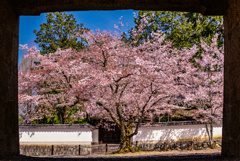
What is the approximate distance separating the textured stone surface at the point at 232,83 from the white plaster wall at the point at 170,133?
1185 cm

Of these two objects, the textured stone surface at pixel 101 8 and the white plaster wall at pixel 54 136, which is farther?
the white plaster wall at pixel 54 136

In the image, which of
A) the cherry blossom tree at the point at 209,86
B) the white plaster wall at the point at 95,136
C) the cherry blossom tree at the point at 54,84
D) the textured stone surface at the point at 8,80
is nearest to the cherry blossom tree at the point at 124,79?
the cherry blossom tree at the point at 54,84

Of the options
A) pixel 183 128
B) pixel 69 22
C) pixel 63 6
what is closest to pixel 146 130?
pixel 183 128

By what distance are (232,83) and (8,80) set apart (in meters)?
2.51

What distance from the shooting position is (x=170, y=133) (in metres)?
14.8

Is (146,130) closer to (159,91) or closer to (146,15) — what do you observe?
(159,91)

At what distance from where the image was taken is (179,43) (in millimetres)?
15266

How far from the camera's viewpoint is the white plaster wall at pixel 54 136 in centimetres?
1391

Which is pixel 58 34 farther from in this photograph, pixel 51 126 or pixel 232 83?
pixel 232 83

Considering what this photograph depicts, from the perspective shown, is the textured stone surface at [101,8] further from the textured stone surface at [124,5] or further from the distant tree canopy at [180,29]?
the distant tree canopy at [180,29]

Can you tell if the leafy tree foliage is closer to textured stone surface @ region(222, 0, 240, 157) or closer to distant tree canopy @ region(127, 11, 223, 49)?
distant tree canopy @ region(127, 11, 223, 49)

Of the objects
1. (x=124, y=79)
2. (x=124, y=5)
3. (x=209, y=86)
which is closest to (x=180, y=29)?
(x=209, y=86)

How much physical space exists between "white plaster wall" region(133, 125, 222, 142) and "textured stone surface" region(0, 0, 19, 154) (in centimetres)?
1208

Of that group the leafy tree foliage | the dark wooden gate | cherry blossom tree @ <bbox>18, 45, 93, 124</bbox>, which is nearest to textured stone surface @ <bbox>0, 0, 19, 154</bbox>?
the leafy tree foliage
